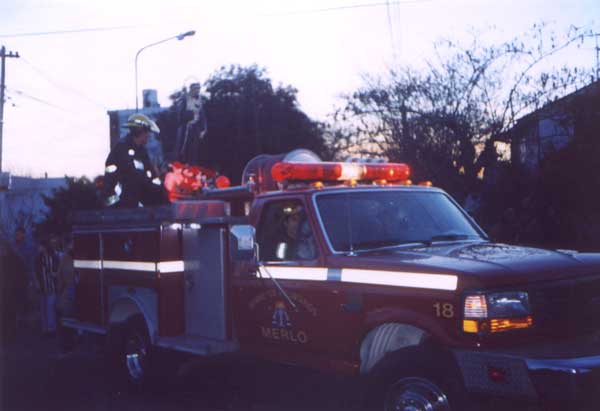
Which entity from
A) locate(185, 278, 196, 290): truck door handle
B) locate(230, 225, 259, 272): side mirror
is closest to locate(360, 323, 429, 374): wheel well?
locate(230, 225, 259, 272): side mirror

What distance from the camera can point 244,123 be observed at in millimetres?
35031

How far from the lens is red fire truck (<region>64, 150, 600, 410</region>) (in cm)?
490

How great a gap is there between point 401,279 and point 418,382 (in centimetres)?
70

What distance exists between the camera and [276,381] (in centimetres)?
806

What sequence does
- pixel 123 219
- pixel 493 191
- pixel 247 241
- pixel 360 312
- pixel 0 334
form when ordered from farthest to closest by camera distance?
pixel 493 191 → pixel 0 334 → pixel 123 219 → pixel 247 241 → pixel 360 312

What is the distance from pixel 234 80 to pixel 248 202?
28.6 meters

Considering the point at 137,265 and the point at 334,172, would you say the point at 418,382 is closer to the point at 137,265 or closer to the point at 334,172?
the point at 334,172

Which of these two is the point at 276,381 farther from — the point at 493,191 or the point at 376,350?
the point at 493,191

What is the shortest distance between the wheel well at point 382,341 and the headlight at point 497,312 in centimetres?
69

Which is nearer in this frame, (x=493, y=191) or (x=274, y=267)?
(x=274, y=267)

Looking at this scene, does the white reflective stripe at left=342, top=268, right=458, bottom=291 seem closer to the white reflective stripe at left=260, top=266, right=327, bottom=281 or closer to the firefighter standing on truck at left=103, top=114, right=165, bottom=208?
the white reflective stripe at left=260, top=266, right=327, bottom=281

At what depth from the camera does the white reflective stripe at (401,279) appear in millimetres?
5055

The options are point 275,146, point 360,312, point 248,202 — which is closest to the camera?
point 360,312

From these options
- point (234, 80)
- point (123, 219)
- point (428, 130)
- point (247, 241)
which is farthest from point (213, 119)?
point (247, 241)
